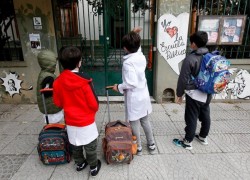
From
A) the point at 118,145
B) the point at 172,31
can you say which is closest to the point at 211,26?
the point at 172,31

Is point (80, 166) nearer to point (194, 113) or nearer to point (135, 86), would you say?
point (135, 86)

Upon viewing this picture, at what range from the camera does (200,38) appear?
8.23 ft

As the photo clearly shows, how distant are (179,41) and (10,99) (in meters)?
4.23

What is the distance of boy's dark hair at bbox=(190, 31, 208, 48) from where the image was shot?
2.51 m

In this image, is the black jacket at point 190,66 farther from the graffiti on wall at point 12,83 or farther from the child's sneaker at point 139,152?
the graffiti on wall at point 12,83

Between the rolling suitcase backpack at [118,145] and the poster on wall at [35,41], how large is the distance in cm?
272

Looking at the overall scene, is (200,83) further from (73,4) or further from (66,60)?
(73,4)

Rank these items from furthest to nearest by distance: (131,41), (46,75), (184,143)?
(184,143) → (46,75) → (131,41)

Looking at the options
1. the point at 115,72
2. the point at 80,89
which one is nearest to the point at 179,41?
the point at 115,72

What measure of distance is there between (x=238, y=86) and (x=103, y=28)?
3.46m

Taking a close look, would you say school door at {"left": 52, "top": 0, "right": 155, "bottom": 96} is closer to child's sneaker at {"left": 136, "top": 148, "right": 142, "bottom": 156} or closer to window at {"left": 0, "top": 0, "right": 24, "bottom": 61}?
window at {"left": 0, "top": 0, "right": 24, "bottom": 61}

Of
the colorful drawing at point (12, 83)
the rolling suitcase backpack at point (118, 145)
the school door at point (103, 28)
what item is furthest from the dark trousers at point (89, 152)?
the colorful drawing at point (12, 83)

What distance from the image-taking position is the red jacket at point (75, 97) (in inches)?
82.9

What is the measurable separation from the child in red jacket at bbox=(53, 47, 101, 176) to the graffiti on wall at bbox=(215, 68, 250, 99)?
3.65 metres
